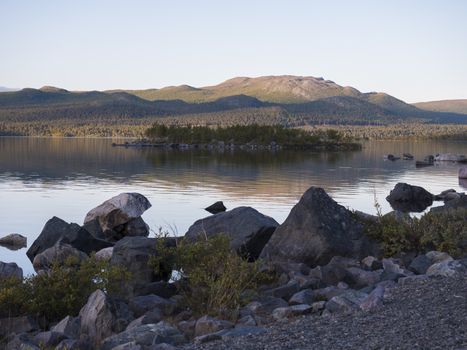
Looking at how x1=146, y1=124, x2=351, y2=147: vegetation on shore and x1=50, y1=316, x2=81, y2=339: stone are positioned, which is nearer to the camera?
x1=50, y1=316, x2=81, y2=339: stone

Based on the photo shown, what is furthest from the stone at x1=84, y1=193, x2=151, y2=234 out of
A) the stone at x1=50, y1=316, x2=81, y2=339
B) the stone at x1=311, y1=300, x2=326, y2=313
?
the stone at x1=311, y1=300, x2=326, y2=313

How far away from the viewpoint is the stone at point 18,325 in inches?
421

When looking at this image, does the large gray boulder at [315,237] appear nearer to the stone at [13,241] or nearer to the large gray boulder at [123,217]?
the large gray boulder at [123,217]

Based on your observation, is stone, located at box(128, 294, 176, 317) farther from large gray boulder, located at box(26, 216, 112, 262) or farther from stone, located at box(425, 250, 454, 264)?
large gray boulder, located at box(26, 216, 112, 262)

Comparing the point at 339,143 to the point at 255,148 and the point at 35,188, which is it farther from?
the point at 35,188

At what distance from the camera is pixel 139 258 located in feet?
48.1

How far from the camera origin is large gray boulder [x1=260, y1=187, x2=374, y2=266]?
15.6 m

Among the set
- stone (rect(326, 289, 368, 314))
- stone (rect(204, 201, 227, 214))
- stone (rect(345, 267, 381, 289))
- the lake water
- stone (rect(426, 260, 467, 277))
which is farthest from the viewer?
stone (rect(204, 201, 227, 214))

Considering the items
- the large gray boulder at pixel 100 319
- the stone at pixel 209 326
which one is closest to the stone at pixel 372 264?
the stone at pixel 209 326

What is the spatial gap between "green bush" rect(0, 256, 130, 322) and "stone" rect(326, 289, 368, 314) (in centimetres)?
388

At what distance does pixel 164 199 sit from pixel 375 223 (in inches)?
661

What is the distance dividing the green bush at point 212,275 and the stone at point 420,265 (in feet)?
10.0

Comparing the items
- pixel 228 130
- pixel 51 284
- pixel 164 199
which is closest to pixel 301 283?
pixel 51 284

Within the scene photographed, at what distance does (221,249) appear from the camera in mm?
13477
